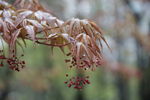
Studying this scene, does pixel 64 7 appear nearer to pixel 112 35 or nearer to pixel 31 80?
pixel 112 35

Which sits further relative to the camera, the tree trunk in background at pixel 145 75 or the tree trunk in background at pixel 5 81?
the tree trunk in background at pixel 145 75

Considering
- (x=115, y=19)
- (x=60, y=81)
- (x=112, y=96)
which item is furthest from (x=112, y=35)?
(x=112, y=96)

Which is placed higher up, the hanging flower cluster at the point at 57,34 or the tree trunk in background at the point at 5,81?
the hanging flower cluster at the point at 57,34

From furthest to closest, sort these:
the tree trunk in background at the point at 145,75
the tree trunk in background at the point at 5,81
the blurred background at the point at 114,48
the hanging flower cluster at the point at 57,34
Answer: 1. the tree trunk in background at the point at 145,75
2. the blurred background at the point at 114,48
3. the tree trunk in background at the point at 5,81
4. the hanging flower cluster at the point at 57,34

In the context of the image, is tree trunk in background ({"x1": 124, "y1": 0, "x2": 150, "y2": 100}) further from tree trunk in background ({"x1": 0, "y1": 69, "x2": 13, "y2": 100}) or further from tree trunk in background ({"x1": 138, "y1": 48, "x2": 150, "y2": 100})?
tree trunk in background ({"x1": 0, "y1": 69, "x2": 13, "y2": 100})

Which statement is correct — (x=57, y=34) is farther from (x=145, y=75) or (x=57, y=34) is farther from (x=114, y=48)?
(x=114, y=48)

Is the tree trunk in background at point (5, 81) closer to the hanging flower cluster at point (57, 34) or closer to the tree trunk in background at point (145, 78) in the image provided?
the tree trunk in background at point (145, 78)

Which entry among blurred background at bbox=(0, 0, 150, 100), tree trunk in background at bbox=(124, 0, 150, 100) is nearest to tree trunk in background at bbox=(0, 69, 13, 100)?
blurred background at bbox=(0, 0, 150, 100)

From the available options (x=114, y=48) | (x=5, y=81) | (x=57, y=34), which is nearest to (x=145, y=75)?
(x=114, y=48)

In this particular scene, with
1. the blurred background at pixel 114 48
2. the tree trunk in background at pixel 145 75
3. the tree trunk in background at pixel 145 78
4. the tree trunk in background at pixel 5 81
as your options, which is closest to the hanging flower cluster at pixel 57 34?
the blurred background at pixel 114 48
